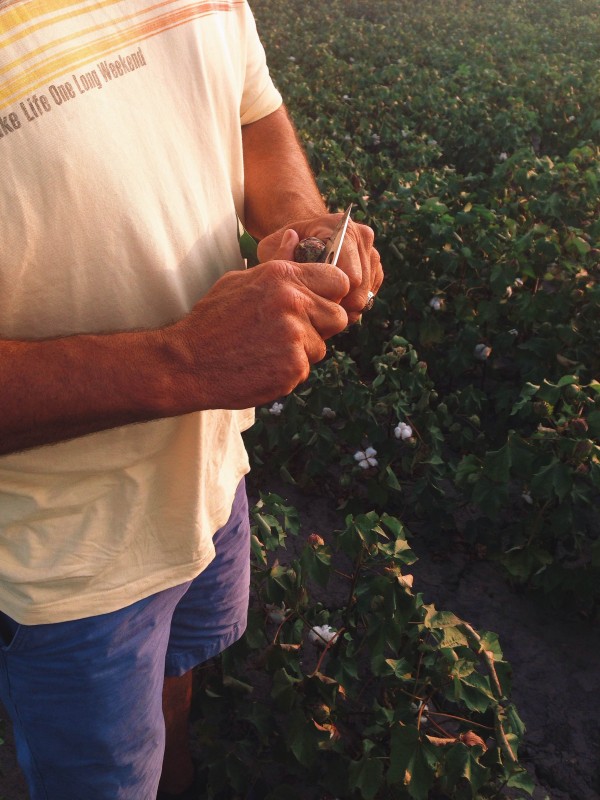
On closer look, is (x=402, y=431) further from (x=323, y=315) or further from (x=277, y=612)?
(x=323, y=315)

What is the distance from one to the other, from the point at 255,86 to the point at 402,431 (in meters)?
1.64

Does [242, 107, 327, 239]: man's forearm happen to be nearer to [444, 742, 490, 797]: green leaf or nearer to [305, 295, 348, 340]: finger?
[305, 295, 348, 340]: finger

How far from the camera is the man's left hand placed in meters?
1.20

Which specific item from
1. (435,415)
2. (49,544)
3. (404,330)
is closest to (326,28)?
(404,330)

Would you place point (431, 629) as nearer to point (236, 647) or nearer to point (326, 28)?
point (236, 647)

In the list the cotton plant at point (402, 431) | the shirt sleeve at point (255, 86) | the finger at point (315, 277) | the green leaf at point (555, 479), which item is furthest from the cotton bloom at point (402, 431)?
the finger at point (315, 277)

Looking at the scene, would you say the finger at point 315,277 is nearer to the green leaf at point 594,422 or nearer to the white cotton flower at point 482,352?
the green leaf at point 594,422

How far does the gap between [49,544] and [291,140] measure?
964mm

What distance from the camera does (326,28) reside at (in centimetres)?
1227

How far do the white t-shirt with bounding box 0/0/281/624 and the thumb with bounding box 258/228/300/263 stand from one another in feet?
0.22


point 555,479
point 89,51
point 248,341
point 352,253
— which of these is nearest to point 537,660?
point 555,479

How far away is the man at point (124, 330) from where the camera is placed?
3.26 feet

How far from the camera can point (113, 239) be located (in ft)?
3.49

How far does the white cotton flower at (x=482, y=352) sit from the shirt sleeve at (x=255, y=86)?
2.03m
